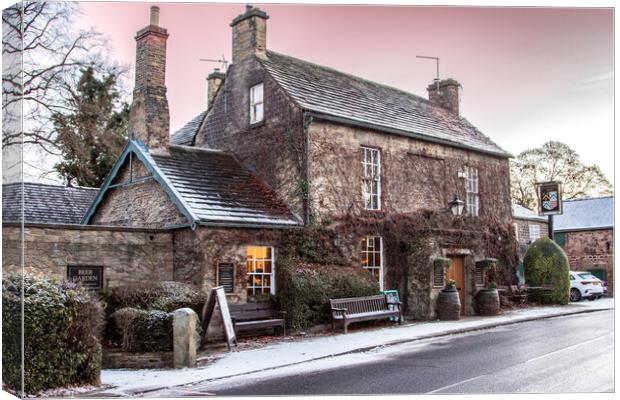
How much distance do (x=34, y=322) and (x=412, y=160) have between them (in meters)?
14.4

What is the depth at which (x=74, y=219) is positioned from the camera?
75.2 ft

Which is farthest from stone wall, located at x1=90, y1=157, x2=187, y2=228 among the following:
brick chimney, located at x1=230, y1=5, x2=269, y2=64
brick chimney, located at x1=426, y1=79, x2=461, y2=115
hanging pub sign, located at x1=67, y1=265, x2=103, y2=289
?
brick chimney, located at x1=426, y1=79, x2=461, y2=115

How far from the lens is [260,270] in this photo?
1669cm

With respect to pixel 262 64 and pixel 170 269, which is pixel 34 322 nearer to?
pixel 170 269

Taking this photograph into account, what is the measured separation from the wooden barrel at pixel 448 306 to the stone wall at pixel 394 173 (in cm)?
315

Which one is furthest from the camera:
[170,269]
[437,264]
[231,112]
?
[231,112]

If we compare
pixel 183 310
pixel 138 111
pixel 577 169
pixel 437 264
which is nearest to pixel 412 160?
pixel 437 264

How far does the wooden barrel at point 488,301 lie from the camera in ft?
65.7

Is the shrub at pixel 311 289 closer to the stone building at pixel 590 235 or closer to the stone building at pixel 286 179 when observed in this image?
the stone building at pixel 286 179

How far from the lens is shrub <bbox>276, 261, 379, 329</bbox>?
16.1m

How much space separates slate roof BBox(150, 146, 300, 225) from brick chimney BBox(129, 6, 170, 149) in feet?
2.16

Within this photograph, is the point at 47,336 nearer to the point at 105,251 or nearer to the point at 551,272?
the point at 105,251

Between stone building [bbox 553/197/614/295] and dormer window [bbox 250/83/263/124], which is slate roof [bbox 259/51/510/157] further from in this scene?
stone building [bbox 553/197/614/295]

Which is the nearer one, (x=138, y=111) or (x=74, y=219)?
(x=138, y=111)
